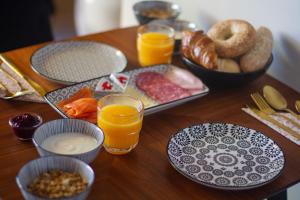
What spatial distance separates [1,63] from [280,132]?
0.78 m

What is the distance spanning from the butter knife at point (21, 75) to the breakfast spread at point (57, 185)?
0.40 metres

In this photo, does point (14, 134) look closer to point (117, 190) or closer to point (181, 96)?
point (117, 190)

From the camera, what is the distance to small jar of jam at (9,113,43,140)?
1106 mm

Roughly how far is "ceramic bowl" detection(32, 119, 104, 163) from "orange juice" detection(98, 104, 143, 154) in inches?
1.6

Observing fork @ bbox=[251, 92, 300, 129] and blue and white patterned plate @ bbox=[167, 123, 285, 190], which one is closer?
blue and white patterned plate @ bbox=[167, 123, 285, 190]

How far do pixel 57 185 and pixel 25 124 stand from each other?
261mm

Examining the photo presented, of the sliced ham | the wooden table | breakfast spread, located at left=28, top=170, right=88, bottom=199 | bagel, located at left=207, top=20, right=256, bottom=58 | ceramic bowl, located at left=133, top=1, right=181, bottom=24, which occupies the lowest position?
the wooden table

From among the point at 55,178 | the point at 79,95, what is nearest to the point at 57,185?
the point at 55,178

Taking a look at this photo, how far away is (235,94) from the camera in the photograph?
139cm

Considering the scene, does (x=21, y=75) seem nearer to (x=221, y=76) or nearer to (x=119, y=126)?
(x=119, y=126)

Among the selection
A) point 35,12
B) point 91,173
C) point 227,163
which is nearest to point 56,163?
point 91,173

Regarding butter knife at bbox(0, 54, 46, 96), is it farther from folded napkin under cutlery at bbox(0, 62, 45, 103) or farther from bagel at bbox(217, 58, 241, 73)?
bagel at bbox(217, 58, 241, 73)

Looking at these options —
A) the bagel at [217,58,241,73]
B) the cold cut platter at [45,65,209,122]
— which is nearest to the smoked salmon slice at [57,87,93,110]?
the cold cut platter at [45,65,209,122]

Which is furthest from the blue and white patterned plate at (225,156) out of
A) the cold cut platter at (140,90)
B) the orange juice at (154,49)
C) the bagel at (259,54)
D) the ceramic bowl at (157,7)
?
the ceramic bowl at (157,7)
